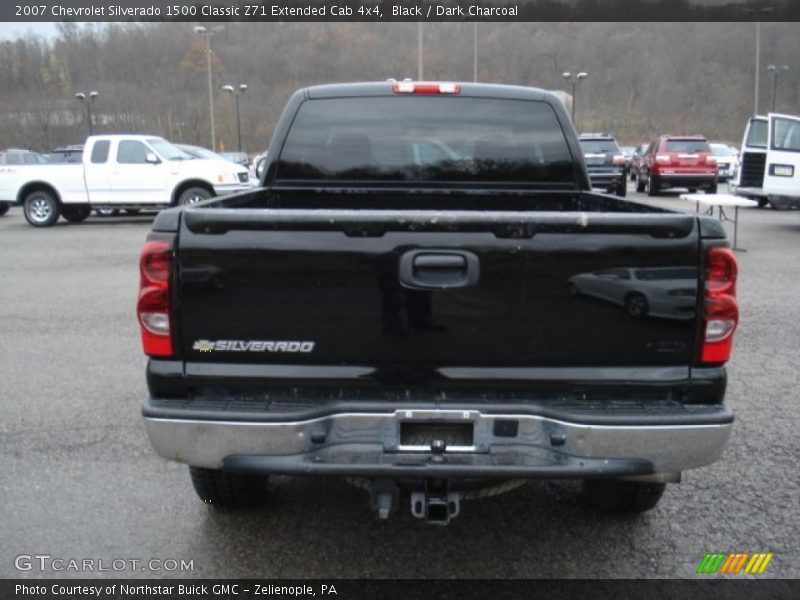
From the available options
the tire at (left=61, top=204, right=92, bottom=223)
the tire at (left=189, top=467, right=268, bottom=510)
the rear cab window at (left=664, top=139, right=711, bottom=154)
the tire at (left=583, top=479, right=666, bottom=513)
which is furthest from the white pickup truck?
the tire at (left=583, top=479, right=666, bottom=513)

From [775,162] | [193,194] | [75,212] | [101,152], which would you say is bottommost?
[75,212]

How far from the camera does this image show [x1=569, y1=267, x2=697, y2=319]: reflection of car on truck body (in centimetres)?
278

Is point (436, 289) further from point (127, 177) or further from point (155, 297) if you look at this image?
point (127, 177)

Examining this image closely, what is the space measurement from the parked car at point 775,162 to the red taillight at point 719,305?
44.0ft

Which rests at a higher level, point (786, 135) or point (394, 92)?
point (394, 92)

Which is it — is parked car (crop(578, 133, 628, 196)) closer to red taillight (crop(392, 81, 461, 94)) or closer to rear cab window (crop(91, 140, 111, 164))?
rear cab window (crop(91, 140, 111, 164))

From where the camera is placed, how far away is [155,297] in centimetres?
286

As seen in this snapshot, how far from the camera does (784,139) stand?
14617 mm

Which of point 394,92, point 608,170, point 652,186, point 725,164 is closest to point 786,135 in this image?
point 608,170

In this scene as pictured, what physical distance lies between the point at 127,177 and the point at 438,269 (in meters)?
16.7

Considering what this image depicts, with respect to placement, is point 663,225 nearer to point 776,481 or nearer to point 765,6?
point 776,481

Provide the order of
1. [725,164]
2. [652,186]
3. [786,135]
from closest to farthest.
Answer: [786,135]
[652,186]
[725,164]

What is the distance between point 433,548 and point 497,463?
951mm

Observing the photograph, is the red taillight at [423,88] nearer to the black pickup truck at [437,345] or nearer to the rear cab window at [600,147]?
the black pickup truck at [437,345]
